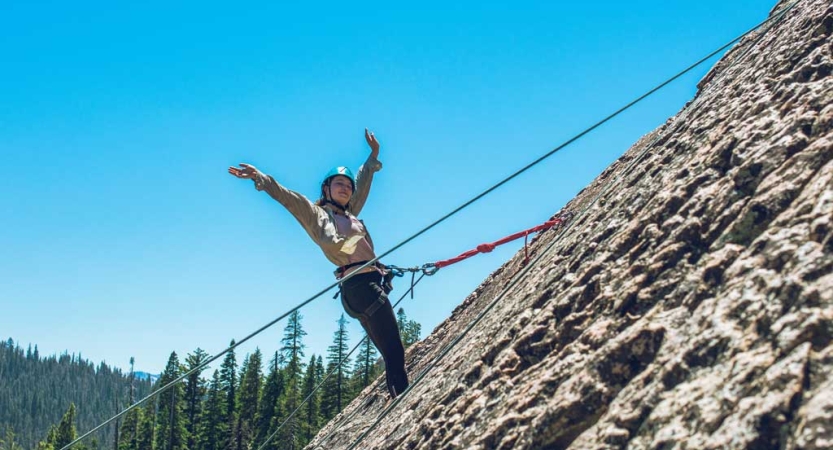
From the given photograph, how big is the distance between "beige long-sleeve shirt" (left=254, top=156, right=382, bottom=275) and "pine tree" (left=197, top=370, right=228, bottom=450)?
71.1m

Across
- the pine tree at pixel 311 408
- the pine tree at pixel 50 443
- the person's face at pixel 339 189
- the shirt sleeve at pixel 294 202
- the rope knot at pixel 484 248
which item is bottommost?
the rope knot at pixel 484 248

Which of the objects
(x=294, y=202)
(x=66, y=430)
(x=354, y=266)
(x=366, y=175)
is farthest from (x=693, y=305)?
(x=66, y=430)

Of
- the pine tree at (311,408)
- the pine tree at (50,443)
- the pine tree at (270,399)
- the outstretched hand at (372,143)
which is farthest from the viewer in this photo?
the pine tree at (50,443)

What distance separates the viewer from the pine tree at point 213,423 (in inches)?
2916

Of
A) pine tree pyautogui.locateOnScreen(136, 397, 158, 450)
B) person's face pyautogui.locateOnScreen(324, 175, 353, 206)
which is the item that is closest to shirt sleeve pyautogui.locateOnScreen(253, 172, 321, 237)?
person's face pyautogui.locateOnScreen(324, 175, 353, 206)

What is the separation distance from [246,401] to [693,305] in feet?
254

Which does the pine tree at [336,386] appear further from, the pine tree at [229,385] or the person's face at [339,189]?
the person's face at [339,189]

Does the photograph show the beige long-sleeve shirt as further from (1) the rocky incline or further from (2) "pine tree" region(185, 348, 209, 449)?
(2) "pine tree" region(185, 348, 209, 449)

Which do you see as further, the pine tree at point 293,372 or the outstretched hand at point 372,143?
the pine tree at point 293,372

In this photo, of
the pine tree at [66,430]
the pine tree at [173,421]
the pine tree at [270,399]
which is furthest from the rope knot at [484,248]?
the pine tree at [66,430]

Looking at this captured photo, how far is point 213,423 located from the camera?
2928 inches

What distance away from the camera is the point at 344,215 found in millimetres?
7316

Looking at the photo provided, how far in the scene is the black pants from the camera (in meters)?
6.81

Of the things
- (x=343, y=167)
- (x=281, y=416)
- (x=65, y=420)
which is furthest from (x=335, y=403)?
(x=343, y=167)
